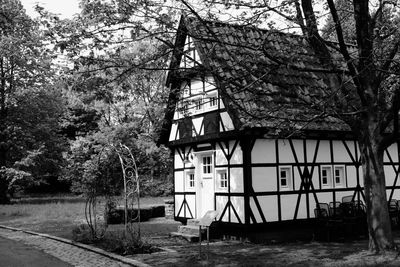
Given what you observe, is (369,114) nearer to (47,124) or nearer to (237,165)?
(237,165)

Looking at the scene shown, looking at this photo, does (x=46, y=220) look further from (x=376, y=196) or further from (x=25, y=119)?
(x=25, y=119)

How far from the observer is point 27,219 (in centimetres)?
2078

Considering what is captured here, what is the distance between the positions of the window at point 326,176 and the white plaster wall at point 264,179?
6.95ft

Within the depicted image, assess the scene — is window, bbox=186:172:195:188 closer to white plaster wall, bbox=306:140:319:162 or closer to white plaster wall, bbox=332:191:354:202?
white plaster wall, bbox=306:140:319:162

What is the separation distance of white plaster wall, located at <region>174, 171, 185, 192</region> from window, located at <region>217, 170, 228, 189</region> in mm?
2354

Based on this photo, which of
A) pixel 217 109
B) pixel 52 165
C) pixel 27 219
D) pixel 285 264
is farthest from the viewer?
pixel 52 165

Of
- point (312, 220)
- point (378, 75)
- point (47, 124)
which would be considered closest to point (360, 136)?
point (378, 75)

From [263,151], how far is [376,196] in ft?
13.4

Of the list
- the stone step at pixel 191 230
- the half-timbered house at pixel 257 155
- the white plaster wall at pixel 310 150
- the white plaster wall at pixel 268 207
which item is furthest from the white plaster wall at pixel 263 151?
the stone step at pixel 191 230

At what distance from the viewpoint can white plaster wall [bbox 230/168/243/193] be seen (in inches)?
526

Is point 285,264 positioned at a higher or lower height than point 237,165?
lower

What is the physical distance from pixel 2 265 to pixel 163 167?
24.1 m

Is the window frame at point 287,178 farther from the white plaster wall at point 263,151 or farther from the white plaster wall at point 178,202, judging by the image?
the white plaster wall at point 178,202

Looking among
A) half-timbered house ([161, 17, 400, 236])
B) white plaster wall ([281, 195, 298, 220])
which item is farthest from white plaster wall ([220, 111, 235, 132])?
white plaster wall ([281, 195, 298, 220])
